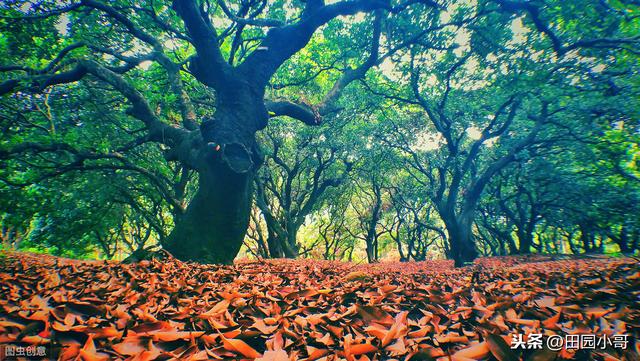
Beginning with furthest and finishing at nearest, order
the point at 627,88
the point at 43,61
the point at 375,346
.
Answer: the point at 627,88 < the point at 43,61 < the point at 375,346

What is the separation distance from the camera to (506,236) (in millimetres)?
18859

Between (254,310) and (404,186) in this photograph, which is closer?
(254,310)

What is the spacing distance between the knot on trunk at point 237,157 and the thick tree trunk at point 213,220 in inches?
3.6

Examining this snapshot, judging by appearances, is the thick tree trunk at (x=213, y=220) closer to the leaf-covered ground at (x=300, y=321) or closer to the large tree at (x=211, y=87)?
the large tree at (x=211, y=87)

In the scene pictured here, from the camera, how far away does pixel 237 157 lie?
15.9ft

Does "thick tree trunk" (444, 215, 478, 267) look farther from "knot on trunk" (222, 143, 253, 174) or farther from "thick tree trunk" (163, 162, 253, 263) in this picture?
"knot on trunk" (222, 143, 253, 174)

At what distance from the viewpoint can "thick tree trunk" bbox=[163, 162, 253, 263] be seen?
15.6 ft

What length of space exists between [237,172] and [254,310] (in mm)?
3486

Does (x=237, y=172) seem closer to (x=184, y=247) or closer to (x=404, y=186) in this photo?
(x=184, y=247)

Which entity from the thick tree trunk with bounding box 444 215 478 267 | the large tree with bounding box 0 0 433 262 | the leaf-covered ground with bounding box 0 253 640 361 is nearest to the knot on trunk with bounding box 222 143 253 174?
the large tree with bounding box 0 0 433 262

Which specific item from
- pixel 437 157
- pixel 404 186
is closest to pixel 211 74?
pixel 437 157

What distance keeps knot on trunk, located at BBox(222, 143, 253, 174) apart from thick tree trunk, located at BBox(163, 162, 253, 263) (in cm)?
9

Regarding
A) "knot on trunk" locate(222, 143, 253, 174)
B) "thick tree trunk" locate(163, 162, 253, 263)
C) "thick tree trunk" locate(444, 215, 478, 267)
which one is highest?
"knot on trunk" locate(222, 143, 253, 174)

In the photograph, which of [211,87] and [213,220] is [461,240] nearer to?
[213,220]
